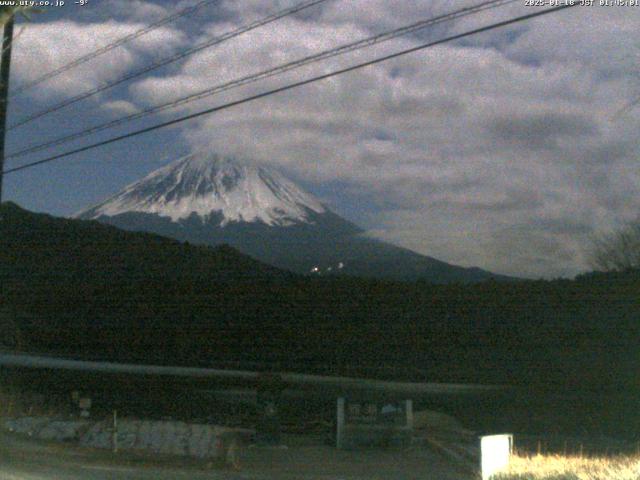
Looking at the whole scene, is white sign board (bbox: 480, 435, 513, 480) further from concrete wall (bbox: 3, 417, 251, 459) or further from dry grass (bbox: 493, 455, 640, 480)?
concrete wall (bbox: 3, 417, 251, 459)

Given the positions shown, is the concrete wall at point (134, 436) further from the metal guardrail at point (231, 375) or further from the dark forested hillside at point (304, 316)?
the dark forested hillside at point (304, 316)

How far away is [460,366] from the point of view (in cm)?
3047

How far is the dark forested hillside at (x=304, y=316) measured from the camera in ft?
96.6

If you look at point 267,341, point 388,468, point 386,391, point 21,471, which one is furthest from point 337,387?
point 21,471

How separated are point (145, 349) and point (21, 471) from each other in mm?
23395

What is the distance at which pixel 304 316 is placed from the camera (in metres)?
32.1

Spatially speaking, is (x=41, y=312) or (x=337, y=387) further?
(x=41, y=312)

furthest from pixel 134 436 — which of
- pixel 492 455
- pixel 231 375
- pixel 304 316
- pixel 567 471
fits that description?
pixel 304 316

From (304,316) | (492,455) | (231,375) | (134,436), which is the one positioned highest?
(304,316)

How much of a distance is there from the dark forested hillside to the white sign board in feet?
64.2

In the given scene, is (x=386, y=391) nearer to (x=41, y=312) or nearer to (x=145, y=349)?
(x=145, y=349)

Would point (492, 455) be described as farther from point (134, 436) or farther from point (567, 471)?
point (134, 436)

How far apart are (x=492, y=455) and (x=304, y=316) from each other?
22.3 metres

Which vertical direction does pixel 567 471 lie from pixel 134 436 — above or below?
above
